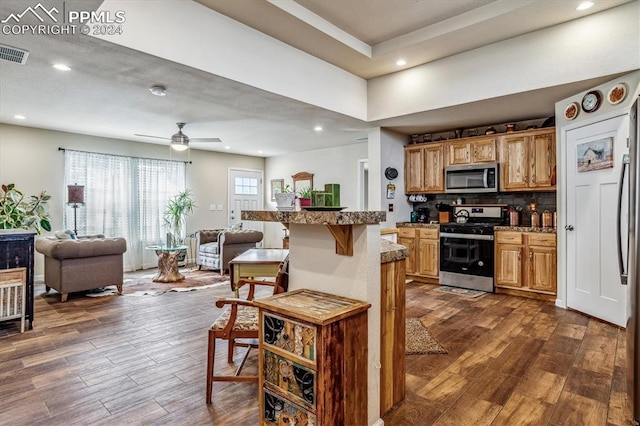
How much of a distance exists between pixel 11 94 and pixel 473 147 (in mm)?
6150

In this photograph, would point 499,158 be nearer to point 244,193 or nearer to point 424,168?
point 424,168

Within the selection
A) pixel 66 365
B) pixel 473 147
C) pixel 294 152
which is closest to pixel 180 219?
pixel 294 152

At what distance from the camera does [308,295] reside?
5.82 ft

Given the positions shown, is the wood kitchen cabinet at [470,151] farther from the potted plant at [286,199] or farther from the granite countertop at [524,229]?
the potted plant at [286,199]

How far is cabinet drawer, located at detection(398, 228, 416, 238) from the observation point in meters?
5.58

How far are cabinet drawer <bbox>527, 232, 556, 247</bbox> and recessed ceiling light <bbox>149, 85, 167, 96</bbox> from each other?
4.82m

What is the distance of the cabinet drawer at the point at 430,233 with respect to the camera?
533cm

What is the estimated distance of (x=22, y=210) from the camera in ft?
16.9

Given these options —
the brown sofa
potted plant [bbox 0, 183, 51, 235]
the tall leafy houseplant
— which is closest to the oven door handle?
the brown sofa

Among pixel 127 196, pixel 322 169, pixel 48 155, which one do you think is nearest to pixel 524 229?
pixel 322 169

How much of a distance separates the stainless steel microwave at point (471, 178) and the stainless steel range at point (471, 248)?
0.37 metres

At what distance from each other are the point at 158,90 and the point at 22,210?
3407 millimetres

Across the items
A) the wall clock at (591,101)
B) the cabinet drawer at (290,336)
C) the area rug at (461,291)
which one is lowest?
the area rug at (461,291)

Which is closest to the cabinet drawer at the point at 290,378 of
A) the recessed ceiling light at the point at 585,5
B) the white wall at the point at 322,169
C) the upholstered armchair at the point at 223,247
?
the recessed ceiling light at the point at 585,5
